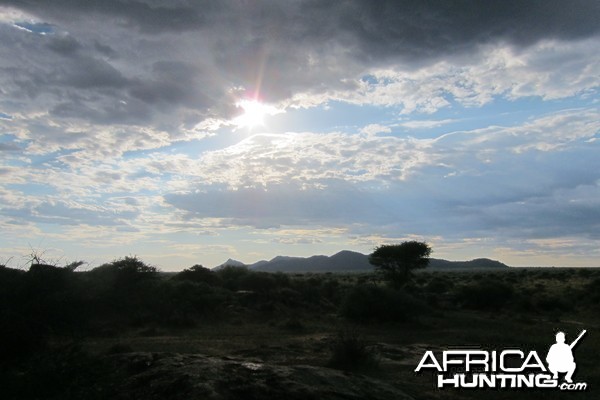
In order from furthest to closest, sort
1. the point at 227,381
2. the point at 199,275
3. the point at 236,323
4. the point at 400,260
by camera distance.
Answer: the point at 400,260
the point at 199,275
the point at 236,323
the point at 227,381

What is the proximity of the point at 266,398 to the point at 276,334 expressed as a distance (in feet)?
51.4

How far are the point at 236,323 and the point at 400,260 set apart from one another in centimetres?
2431

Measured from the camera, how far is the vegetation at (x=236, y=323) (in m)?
9.52

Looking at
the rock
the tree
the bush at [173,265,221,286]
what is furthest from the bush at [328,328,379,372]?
the tree

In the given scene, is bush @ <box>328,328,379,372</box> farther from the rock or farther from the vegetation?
the rock

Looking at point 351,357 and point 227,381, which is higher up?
point 227,381

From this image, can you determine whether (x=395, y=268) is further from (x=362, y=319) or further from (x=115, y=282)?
(x=115, y=282)

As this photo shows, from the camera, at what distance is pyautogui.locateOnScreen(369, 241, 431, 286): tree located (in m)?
47.6

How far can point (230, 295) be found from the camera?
35.3 m

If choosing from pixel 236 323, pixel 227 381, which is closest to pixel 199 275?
pixel 236 323

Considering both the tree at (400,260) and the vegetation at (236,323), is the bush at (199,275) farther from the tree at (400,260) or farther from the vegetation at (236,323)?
the tree at (400,260)

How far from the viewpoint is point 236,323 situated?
27.7 m

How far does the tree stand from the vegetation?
7.66 feet

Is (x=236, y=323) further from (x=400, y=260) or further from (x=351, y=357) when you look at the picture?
(x=400, y=260)
